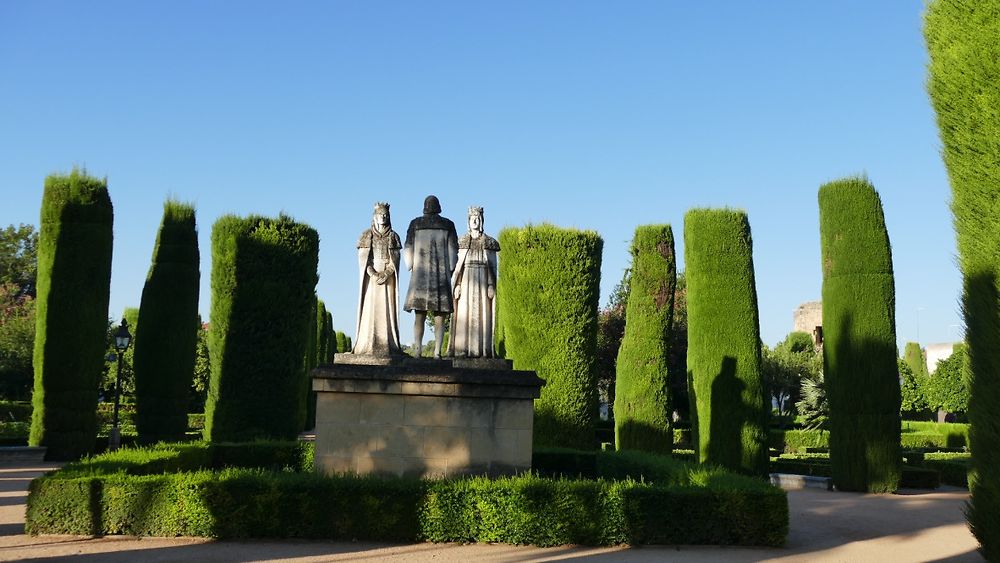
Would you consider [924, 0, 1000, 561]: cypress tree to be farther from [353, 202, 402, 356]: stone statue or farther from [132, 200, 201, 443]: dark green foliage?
[132, 200, 201, 443]: dark green foliage

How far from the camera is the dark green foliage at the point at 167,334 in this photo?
2259 cm

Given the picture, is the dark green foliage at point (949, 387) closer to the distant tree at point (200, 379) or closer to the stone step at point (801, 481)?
the stone step at point (801, 481)

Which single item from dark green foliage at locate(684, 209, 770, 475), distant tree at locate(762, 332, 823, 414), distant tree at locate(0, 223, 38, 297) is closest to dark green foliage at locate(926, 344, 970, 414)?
distant tree at locate(762, 332, 823, 414)

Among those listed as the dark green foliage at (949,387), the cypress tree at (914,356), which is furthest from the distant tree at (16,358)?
the cypress tree at (914,356)

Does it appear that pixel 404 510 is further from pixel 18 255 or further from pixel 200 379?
pixel 18 255

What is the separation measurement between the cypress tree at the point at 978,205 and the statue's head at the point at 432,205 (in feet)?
23.4

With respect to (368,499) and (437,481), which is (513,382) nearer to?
(437,481)

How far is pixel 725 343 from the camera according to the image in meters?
18.9

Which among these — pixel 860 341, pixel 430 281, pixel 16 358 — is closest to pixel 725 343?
pixel 860 341

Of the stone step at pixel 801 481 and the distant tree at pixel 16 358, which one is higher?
the distant tree at pixel 16 358

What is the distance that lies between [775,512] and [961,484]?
1350 centimetres

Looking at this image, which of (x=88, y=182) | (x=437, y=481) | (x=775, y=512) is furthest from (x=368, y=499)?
(x=88, y=182)

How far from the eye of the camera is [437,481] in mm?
9891

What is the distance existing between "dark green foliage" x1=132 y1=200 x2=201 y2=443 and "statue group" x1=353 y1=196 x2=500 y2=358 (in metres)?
13.1
